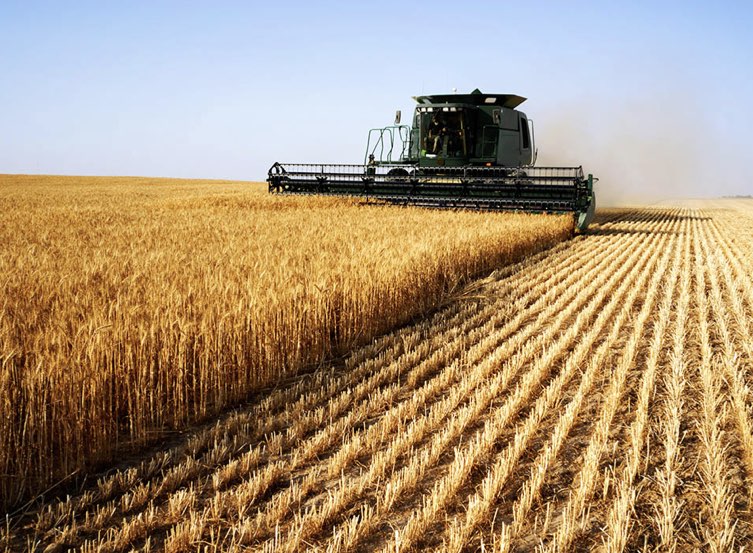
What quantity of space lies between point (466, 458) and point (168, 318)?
6.16 ft

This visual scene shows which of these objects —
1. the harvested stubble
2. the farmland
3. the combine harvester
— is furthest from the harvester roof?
the farmland

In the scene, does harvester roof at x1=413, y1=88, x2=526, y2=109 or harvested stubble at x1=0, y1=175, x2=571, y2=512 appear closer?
harvested stubble at x1=0, y1=175, x2=571, y2=512

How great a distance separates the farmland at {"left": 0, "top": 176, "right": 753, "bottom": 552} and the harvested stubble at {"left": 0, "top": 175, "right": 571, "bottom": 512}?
8.0 inches

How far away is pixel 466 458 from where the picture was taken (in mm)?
3223

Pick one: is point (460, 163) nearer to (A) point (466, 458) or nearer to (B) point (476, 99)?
(B) point (476, 99)

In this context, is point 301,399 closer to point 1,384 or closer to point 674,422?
point 1,384

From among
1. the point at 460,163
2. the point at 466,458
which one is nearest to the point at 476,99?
the point at 460,163

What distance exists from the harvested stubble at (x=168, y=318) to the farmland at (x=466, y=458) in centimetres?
20

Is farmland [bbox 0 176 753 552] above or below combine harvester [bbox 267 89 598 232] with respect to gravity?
below

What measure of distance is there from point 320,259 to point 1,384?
12.5ft

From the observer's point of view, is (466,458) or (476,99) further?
(476,99)

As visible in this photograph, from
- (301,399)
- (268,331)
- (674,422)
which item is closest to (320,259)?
(268,331)

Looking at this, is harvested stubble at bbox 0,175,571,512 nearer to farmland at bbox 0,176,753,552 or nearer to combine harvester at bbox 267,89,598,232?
farmland at bbox 0,176,753,552

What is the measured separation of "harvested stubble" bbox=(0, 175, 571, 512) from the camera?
3.07 meters
